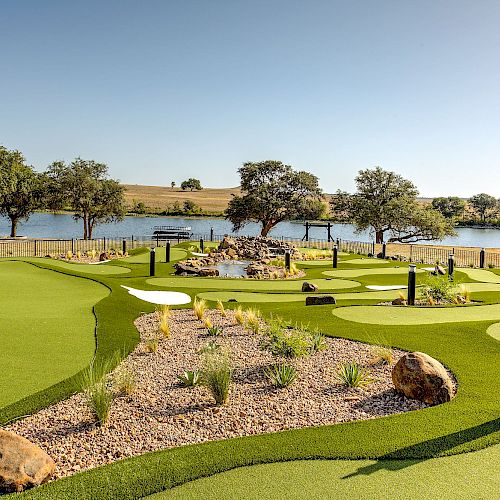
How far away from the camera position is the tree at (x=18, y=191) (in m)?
35.1

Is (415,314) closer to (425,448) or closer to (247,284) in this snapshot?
(425,448)

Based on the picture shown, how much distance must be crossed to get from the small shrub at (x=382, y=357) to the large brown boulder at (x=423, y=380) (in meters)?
1.20

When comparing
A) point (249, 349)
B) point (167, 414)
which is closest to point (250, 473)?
point (167, 414)

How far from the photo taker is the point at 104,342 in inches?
310

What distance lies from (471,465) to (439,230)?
35.8 m

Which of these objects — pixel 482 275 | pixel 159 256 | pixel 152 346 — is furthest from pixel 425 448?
pixel 159 256

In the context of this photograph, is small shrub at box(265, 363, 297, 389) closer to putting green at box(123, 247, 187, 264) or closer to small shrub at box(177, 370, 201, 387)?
small shrub at box(177, 370, 201, 387)

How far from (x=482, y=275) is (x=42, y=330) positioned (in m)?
16.1

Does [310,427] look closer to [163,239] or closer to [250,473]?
[250,473]

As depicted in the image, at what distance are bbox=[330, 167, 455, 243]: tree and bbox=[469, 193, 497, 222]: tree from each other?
55.4 meters

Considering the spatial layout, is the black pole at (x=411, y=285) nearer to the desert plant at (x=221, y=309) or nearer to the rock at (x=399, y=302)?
the rock at (x=399, y=302)

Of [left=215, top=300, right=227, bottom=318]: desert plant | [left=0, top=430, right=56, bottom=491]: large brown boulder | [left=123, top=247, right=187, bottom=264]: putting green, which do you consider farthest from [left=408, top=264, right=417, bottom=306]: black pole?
[left=123, top=247, right=187, bottom=264]: putting green

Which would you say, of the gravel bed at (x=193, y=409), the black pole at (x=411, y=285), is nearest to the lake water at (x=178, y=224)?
the black pole at (x=411, y=285)

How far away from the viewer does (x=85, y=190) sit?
3716cm
